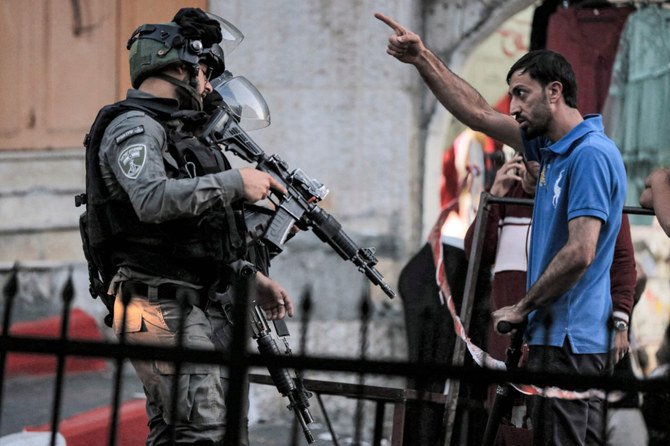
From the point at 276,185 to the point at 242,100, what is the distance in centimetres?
64

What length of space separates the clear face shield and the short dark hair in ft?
3.70

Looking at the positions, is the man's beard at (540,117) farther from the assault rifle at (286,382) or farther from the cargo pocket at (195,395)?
the cargo pocket at (195,395)

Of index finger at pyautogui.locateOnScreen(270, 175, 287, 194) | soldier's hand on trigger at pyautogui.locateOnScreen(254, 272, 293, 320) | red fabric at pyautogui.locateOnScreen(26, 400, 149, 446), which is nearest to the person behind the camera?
index finger at pyautogui.locateOnScreen(270, 175, 287, 194)

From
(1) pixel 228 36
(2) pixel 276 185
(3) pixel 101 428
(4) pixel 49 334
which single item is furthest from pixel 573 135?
(4) pixel 49 334

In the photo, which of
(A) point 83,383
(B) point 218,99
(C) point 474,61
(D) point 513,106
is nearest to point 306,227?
(B) point 218,99

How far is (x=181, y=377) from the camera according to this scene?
4.08m

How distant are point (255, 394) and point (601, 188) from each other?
4.40 meters

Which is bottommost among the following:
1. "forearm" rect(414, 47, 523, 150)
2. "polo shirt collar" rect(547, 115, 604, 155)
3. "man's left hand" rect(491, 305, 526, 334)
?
"man's left hand" rect(491, 305, 526, 334)

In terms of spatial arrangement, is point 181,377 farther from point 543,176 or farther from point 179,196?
point 543,176

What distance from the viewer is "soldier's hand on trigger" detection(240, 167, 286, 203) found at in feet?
13.8

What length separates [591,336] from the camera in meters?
4.20

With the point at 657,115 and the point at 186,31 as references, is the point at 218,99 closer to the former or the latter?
the point at 186,31

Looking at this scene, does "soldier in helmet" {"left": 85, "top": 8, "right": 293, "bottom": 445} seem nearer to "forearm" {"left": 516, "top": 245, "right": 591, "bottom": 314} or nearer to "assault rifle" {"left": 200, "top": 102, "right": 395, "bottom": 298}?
"assault rifle" {"left": 200, "top": 102, "right": 395, "bottom": 298}

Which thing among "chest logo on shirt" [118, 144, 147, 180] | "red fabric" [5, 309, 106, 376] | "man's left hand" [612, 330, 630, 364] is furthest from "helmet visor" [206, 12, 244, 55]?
"red fabric" [5, 309, 106, 376]
